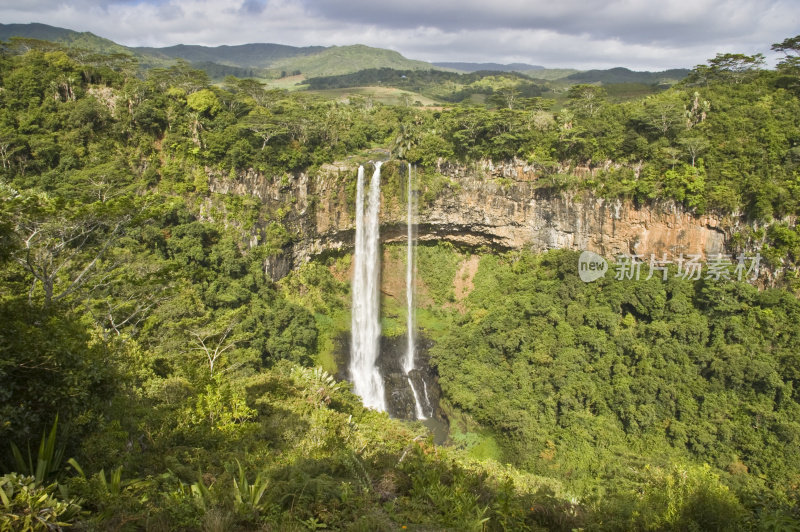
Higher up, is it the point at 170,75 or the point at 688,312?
the point at 170,75

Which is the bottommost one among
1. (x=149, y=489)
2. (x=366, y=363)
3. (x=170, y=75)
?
(x=366, y=363)

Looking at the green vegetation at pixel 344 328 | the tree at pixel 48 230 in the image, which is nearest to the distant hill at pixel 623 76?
the green vegetation at pixel 344 328

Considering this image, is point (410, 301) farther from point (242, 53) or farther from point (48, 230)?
point (242, 53)

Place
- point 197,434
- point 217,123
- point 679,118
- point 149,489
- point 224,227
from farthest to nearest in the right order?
point 217,123 < point 224,227 < point 679,118 < point 197,434 < point 149,489

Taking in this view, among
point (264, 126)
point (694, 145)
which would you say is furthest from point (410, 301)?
point (694, 145)

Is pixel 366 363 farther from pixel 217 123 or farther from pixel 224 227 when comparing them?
A: pixel 217 123

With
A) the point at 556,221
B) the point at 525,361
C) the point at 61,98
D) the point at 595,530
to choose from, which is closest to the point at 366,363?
the point at 525,361
